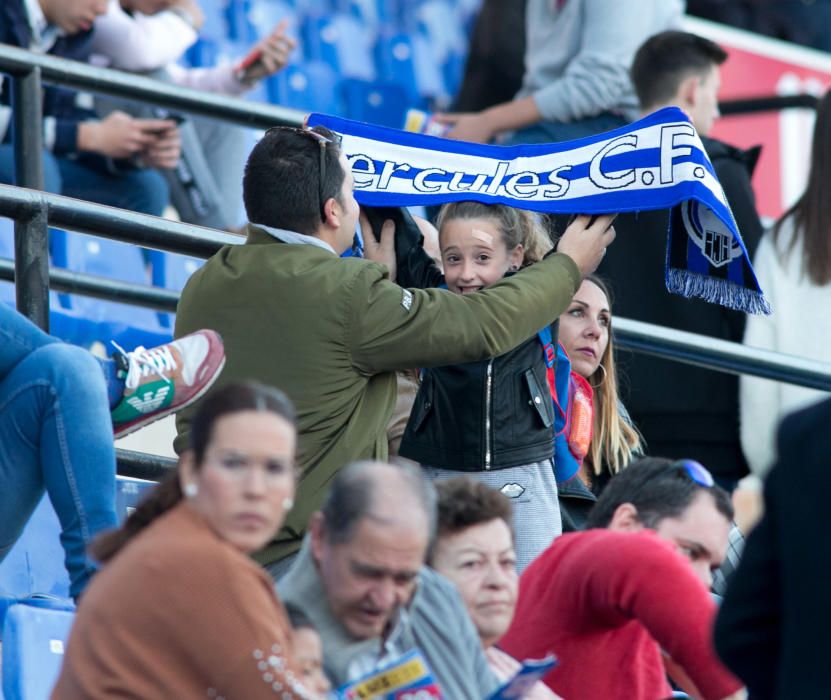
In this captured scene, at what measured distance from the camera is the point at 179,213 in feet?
20.7

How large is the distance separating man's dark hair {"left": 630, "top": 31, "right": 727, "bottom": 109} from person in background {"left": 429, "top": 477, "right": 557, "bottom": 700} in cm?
258

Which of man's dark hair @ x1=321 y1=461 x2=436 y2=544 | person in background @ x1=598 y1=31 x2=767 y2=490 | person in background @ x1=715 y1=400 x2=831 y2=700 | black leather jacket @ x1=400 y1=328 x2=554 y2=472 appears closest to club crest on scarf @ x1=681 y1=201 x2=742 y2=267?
black leather jacket @ x1=400 y1=328 x2=554 y2=472

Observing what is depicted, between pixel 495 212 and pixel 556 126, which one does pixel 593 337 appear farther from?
pixel 556 126

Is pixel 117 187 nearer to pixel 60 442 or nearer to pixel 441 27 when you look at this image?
pixel 60 442

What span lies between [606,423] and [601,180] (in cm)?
75

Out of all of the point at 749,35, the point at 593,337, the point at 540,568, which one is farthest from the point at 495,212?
the point at 749,35

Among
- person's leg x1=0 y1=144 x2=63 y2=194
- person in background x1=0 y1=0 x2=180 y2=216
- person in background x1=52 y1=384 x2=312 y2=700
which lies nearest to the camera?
person in background x1=52 y1=384 x2=312 y2=700

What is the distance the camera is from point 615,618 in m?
3.33

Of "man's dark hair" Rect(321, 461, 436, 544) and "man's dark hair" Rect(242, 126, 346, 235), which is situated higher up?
"man's dark hair" Rect(242, 126, 346, 235)

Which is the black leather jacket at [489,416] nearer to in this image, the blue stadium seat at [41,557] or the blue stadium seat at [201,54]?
the blue stadium seat at [41,557]

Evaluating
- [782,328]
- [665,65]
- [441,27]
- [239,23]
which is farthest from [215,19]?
[782,328]

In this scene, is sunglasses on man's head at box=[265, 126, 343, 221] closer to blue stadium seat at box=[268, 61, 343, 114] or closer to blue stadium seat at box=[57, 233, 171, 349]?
blue stadium seat at box=[57, 233, 171, 349]

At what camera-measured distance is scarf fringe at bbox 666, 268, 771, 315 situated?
13.2 feet

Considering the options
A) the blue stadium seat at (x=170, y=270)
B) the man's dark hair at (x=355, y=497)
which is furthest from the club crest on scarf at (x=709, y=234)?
the blue stadium seat at (x=170, y=270)
